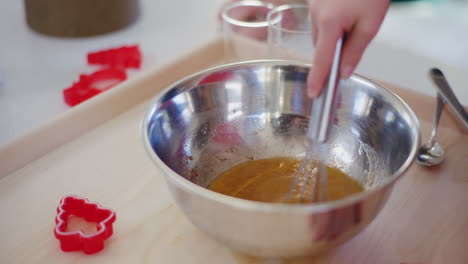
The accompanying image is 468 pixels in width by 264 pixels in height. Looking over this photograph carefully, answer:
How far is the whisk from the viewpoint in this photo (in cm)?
45

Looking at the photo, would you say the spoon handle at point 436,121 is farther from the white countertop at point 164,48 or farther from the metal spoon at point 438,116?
the white countertop at point 164,48

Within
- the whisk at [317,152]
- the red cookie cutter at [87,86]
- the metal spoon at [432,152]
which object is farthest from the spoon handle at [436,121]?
the red cookie cutter at [87,86]

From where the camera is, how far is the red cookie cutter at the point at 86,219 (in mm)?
485

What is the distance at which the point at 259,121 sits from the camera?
61 cm

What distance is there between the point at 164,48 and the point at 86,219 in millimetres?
453

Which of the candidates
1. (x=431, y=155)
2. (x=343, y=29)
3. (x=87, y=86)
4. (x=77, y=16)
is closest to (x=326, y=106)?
(x=343, y=29)

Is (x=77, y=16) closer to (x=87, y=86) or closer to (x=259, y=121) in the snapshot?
(x=87, y=86)

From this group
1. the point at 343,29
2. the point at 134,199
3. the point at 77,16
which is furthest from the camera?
the point at 77,16

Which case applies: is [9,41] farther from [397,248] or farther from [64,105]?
[397,248]

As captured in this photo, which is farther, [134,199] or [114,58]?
[114,58]

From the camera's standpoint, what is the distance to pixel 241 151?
61 cm

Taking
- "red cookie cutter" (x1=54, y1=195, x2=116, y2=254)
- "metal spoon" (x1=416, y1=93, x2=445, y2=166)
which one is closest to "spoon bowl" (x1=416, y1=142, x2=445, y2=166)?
"metal spoon" (x1=416, y1=93, x2=445, y2=166)

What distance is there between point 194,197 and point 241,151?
205 mm

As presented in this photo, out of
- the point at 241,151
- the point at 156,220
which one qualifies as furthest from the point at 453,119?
the point at 156,220
